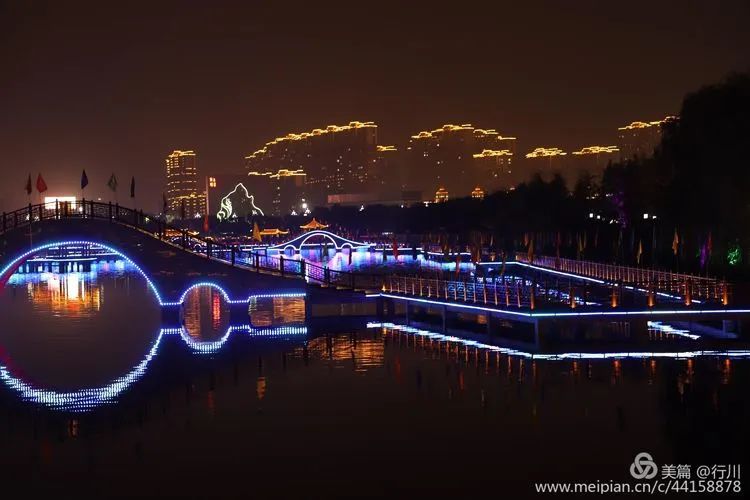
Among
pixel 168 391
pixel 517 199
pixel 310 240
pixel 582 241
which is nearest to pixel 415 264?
pixel 517 199

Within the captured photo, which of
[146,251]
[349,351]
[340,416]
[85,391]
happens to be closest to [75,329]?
[146,251]

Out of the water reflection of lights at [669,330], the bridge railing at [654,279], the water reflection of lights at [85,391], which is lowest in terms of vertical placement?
the water reflection of lights at [85,391]

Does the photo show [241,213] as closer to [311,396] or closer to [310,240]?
[310,240]

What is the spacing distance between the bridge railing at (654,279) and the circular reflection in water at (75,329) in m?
15.1

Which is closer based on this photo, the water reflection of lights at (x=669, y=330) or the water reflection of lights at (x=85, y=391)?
the water reflection of lights at (x=85, y=391)

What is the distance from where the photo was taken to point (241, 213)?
7254 inches

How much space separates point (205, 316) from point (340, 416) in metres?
19.0

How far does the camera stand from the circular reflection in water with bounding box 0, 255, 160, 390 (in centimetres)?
2798

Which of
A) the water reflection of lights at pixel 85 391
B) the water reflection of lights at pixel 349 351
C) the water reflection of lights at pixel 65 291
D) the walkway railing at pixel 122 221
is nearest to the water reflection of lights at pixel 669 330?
the water reflection of lights at pixel 349 351

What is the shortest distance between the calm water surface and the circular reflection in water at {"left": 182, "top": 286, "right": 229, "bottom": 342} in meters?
1.07

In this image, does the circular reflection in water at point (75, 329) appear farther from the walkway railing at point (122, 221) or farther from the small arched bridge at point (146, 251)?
the walkway railing at point (122, 221)

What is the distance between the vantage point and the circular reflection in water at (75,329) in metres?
28.0

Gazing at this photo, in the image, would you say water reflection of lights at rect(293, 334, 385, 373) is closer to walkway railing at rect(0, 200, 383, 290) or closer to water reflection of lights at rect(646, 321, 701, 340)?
walkway railing at rect(0, 200, 383, 290)

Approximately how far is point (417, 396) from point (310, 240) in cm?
9082
